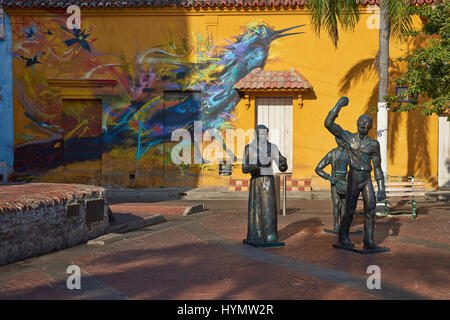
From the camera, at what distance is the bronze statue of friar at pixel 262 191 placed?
898 cm

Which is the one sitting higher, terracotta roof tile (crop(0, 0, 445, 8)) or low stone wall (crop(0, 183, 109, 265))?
terracotta roof tile (crop(0, 0, 445, 8))

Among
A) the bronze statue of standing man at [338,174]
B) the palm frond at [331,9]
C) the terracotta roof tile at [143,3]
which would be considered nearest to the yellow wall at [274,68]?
the terracotta roof tile at [143,3]

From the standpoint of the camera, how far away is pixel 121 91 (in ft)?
62.6

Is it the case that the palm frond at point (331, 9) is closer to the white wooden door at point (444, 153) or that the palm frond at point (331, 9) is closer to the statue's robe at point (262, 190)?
the statue's robe at point (262, 190)

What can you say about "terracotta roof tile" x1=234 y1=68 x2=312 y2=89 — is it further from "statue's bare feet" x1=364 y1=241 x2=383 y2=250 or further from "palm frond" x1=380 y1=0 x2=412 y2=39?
"statue's bare feet" x1=364 y1=241 x2=383 y2=250

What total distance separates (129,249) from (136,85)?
11.1 m

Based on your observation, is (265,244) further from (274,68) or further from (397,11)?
(274,68)

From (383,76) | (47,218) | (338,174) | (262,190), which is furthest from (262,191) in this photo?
(383,76)

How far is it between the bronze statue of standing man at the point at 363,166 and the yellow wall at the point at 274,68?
32.8 feet

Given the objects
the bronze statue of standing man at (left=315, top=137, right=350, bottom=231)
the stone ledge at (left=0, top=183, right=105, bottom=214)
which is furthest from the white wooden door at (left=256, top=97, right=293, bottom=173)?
the stone ledge at (left=0, top=183, right=105, bottom=214)

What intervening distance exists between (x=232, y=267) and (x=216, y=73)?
485 inches

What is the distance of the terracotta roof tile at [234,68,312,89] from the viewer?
1802 centimetres

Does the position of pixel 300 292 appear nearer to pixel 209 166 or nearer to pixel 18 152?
pixel 209 166

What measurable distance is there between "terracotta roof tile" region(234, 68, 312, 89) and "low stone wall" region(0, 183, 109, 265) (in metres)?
9.38
